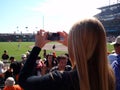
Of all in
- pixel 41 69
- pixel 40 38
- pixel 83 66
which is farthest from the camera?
pixel 41 69

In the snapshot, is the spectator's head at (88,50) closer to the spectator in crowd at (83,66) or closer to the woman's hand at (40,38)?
the spectator in crowd at (83,66)

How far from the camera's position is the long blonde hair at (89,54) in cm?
201

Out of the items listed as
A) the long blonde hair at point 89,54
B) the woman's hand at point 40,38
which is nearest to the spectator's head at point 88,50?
the long blonde hair at point 89,54

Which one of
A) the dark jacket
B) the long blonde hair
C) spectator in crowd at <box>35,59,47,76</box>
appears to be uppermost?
the long blonde hair

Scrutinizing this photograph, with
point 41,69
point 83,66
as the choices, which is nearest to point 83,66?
point 83,66

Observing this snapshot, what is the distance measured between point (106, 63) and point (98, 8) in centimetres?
10359

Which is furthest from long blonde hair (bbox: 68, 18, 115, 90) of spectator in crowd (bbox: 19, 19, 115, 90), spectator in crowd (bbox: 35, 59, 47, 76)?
spectator in crowd (bbox: 35, 59, 47, 76)

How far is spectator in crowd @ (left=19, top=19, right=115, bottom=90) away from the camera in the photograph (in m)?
2.01

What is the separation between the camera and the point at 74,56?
2027 mm

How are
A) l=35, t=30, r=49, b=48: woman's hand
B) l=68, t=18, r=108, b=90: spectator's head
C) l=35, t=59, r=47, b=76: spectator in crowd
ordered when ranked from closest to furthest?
l=68, t=18, r=108, b=90: spectator's head
l=35, t=30, r=49, b=48: woman's hand
l=35, t=59, r=47, b=76: spectator in crowd

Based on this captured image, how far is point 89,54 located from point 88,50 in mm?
27

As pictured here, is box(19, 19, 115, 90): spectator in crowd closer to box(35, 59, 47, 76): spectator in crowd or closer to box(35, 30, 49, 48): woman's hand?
box(35, 30, 49, 48): woman's hand

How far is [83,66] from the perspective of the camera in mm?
1989

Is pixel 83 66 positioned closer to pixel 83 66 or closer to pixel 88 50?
pixel 83 66
